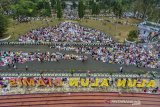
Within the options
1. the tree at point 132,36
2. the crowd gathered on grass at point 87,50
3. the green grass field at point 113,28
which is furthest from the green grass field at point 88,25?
the crowd gathered on grass at point 87,50

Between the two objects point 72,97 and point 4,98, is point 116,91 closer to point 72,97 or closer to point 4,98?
point 72,97

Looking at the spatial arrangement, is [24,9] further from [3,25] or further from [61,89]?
[61,89]

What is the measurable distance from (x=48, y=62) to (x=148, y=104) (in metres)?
20.9

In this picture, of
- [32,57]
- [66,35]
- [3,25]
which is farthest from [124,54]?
[3,25]

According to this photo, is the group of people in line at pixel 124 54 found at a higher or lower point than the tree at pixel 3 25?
lower

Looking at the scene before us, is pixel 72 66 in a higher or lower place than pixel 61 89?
higher

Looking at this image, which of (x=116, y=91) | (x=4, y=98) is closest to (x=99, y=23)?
(x=116, y=91)

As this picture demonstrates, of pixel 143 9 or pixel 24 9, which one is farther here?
pixel 143 9

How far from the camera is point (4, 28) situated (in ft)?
221

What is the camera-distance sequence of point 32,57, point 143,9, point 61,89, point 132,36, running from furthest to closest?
point 143,9 < point 132,36 < point 32,57 < point 61,89

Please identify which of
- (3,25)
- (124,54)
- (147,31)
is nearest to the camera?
(124,54)

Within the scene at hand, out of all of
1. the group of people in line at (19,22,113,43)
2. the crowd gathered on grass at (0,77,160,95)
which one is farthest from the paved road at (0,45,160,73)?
the group of people in line at (19,22,113,43)

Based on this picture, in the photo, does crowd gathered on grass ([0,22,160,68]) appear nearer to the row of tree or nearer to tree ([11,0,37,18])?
tree ([11,0,37,18])

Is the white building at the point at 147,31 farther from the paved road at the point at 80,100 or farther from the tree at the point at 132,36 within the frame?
the paved road at the point at 80,100
